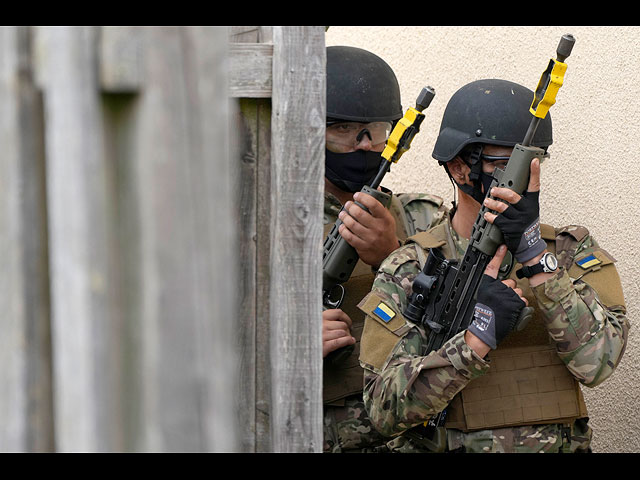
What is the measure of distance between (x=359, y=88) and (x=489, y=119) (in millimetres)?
771

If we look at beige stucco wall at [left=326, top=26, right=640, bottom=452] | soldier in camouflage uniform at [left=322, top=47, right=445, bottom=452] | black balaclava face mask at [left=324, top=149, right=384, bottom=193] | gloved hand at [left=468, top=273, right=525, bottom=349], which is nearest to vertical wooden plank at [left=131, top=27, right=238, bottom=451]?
gloved hand at [left=468, top=273, right=525, bottom=349]

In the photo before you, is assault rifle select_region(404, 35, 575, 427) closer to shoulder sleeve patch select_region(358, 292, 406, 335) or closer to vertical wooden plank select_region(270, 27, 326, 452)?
shoulder sleeve patch select_region(358, 292, 406, 335)

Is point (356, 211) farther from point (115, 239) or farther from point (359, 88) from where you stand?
point (115, 239)

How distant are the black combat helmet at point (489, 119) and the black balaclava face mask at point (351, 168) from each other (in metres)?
0.42

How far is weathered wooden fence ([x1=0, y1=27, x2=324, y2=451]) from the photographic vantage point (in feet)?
2.73

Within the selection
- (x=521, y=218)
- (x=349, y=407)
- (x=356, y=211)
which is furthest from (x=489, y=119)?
(x=349, y=407)

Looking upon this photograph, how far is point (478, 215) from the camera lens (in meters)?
2.92

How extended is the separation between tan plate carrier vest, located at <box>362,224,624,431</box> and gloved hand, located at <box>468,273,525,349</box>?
0.75ft

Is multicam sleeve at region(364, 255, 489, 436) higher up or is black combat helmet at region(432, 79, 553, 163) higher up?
black combat helmet at region(432, 79, 553, 163)

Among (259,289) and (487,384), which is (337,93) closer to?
(487,384)

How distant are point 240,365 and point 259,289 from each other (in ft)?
0.56

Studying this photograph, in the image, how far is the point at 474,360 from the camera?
2.72 metres

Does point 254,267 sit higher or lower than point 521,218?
lower

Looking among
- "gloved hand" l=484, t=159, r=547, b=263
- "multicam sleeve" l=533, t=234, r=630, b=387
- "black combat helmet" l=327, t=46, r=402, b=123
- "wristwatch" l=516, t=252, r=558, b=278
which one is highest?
"black combat helmet" l=327, t=46, r=402, b=123
